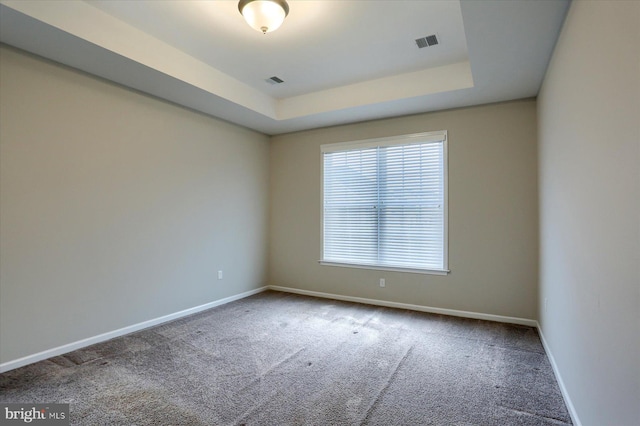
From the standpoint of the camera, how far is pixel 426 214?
435cm

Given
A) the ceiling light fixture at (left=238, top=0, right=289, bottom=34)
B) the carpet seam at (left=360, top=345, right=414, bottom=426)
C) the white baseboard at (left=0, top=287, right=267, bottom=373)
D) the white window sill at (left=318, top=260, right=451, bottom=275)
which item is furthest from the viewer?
the white window sill at (left=318, top=260, right=451, bottom=275)

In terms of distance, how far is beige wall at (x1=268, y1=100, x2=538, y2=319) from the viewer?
3744mm

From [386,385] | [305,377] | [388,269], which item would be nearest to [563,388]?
[386,385]

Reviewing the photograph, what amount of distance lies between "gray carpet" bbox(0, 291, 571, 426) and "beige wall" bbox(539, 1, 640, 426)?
0.47 meters

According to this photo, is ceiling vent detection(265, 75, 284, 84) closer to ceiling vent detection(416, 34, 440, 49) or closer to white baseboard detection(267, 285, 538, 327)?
ceiling vent detection(416, 34, 440, 49)

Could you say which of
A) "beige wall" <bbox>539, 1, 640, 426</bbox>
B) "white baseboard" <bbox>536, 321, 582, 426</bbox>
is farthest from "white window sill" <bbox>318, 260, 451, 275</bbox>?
"beige wall" <bbox>539, 1, 640, 426</bbox>

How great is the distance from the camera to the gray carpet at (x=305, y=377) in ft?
6.86

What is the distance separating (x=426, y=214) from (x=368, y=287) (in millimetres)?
1332

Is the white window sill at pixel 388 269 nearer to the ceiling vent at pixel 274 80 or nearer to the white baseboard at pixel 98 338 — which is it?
the white baseboard at pixel 98 338

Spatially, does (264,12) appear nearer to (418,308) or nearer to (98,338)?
(98,338)

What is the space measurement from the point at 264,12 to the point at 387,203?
2.93 meters

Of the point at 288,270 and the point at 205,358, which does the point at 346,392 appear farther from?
the point at 288,270

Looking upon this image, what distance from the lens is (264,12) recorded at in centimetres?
241

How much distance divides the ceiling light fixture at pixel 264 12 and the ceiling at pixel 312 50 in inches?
6.3
